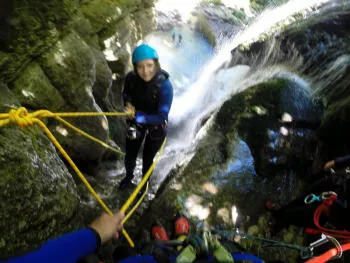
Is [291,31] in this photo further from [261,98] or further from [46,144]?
[46,144]

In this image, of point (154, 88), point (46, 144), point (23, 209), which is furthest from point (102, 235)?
point (154, 88)

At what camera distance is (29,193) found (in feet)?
8.32

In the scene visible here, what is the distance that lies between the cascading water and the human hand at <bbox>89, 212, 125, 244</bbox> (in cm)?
374

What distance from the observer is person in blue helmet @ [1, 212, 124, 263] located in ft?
5.18

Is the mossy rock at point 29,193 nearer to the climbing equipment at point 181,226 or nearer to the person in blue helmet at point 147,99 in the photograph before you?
the person in blue helmet at point 147,99

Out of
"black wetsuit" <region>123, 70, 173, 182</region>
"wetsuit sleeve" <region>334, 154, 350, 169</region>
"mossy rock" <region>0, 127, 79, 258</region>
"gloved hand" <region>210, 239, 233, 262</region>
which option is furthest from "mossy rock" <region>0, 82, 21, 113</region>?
"wetsuit sleeve" <region>334, 154, 350, 169</region>

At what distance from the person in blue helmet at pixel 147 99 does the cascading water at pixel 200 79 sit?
4.56 feet

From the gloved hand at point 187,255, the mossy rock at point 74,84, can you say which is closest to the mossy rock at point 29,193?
the gloved hand at point 187,255

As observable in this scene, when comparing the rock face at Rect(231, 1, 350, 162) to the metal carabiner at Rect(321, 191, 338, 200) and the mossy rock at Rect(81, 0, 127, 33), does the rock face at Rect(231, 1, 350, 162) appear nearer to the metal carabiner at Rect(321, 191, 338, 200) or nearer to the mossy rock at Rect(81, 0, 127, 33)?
the metal carabiner at Rect(321, 191, 338, 200)

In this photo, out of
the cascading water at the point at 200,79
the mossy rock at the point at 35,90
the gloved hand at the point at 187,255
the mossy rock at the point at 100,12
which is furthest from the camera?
the cascading water at the point at 200,79

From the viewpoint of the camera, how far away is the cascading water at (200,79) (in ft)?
25.0

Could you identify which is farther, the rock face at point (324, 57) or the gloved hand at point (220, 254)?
the rock face at point (324, 57)

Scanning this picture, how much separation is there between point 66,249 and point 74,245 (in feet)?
0.15

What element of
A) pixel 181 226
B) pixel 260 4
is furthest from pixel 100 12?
pixel 260 4
